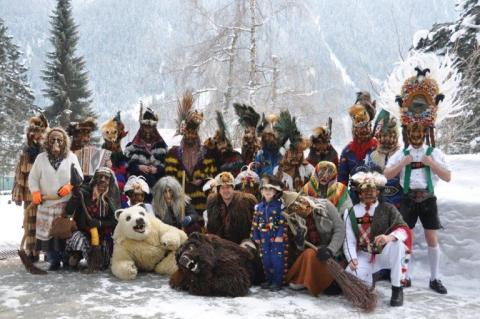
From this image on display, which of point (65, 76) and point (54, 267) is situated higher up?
point (65, 76)

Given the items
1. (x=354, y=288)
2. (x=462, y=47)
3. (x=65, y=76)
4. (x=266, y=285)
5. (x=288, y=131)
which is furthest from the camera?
(x=65, y=76)

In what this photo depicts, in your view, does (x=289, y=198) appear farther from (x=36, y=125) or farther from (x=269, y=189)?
(x=36, y=125)

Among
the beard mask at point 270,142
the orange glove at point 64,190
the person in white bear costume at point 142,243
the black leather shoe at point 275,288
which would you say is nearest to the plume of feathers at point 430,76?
the beard mask at point 270,142

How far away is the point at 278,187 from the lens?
16.2ft

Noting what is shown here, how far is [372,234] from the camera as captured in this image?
4668 millimetres

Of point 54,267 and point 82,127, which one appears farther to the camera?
point 82,127

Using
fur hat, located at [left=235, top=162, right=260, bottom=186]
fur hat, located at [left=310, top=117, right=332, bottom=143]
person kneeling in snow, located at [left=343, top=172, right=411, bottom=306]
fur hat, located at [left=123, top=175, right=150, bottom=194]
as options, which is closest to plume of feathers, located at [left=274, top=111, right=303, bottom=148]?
fur hat, located at [left=310, top=117, right=332, bottom=143]

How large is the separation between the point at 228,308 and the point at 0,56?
24899 mm

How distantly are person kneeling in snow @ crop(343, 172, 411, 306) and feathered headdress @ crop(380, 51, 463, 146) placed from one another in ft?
3.25

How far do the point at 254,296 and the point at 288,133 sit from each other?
2.13 metres

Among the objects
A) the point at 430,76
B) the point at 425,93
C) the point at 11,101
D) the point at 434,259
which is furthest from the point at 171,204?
the point at 11,101

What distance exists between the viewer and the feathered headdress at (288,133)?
5.95 m

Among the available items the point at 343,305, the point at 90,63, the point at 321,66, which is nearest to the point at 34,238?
the point at 343,305

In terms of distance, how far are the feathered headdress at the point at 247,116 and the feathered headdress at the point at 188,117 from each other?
0.56m
